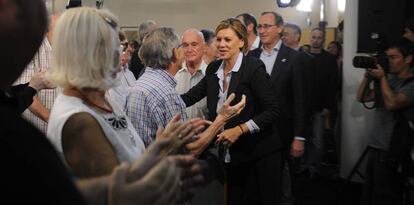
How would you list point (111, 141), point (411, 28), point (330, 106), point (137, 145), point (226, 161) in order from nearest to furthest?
point (111, 141), point (137, 145), point (226, 161), point (411, 28), point (330, 106)

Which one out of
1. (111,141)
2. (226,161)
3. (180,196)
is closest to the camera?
(180,196)

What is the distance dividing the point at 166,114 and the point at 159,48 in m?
0.34

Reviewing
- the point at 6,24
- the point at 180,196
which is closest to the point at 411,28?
the point at 180,196

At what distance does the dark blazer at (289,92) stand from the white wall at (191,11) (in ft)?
16.6

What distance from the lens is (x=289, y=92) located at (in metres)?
3.63

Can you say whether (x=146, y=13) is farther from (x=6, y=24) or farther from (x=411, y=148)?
(x=6, y=24)

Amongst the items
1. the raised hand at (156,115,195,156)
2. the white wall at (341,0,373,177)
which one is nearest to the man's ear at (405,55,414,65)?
the white wall at (341,0,373,177)

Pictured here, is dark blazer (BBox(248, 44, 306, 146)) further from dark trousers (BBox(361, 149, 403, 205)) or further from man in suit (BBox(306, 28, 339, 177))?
man in suit (BBox(306, 28, 339, 177))

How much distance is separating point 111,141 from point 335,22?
7.08 metres

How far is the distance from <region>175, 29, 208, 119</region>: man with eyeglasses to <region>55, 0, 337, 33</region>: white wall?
15.7ft

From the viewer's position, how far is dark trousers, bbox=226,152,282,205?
3.02m

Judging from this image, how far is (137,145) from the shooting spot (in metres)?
1.63

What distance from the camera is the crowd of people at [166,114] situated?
0.69m

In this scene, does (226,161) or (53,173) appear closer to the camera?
(53,173)
